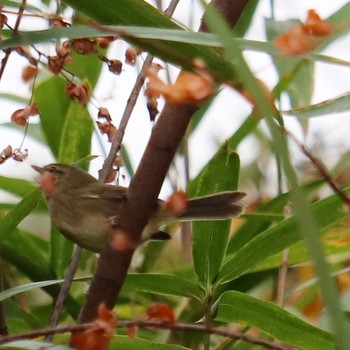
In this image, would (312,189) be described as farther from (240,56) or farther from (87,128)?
(240,56)

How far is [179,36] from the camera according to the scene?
3.21 feet

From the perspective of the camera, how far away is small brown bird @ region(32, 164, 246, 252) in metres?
1.58

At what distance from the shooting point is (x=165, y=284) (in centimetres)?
139

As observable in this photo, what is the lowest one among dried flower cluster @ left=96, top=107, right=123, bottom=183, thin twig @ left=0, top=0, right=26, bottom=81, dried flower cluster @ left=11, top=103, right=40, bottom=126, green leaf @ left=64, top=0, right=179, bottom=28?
thin twig @ left=0, top=0, right=26, bottom=81

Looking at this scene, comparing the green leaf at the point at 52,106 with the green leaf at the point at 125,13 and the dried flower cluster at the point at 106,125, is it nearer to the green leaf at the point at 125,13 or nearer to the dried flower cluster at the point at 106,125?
the dried flower cluster at the point at 106,125

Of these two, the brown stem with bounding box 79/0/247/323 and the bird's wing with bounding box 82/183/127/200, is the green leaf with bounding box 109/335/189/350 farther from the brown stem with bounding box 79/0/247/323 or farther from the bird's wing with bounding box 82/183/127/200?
the bird's wing with bounding box 82/183/127/200

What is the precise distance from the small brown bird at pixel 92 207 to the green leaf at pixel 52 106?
86mm

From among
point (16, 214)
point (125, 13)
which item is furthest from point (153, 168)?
point (16, 214)

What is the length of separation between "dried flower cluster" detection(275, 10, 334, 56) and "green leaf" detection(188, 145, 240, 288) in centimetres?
65

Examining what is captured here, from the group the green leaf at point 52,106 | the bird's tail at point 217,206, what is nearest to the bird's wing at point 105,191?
the green leaf at point 52,106

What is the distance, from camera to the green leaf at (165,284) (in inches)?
54.2

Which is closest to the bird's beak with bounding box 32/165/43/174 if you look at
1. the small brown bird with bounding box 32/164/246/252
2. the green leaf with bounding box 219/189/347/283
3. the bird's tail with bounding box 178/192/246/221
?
the small brown bird with bounding box 32/164/246/252

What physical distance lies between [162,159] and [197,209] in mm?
631

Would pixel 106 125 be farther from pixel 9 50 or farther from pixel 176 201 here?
pixel 176 201
